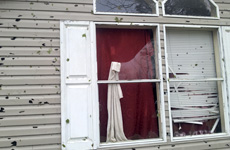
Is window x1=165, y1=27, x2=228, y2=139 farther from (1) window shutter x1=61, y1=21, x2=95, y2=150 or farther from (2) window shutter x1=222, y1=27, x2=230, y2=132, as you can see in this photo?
(1) window shutter x1=61, y1=21, x2=95, y2=150

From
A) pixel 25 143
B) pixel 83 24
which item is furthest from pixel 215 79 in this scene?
pixel 25 143

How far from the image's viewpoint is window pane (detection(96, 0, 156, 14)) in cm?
263

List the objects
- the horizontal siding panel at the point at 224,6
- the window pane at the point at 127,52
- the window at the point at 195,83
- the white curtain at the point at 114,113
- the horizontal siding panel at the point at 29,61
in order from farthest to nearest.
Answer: the horizontal siding panel at the point at 224,6 < the window at the point at 195,83 < the window pane at the point at 127,52 < the white curtain at the point at 114,113 < the horizontal siding panel at the point at 29,61

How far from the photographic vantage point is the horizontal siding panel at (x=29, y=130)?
224cm

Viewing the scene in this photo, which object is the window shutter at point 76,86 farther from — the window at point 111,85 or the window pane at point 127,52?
the window pane at point 127,52

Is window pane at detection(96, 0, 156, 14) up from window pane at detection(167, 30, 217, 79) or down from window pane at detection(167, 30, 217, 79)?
up

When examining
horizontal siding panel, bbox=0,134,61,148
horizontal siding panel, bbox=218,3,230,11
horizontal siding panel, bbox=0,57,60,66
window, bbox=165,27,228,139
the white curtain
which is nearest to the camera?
horizontal siding panel, bbox=0,134,61,148

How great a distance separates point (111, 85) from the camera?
2561 mm

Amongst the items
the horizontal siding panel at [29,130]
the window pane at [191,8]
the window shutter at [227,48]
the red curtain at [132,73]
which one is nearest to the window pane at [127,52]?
the red curtain at [132,73]

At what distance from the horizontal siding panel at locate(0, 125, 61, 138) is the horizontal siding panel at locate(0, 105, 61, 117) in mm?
170

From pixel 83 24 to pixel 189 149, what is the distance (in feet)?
7.38

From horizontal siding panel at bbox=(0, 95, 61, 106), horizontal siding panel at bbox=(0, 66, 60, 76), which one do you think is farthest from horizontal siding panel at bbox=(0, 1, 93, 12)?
horizontal siding panel at bbox=(0, 95, 61, 106)

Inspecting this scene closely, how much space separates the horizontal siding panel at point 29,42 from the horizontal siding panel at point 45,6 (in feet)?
1.38

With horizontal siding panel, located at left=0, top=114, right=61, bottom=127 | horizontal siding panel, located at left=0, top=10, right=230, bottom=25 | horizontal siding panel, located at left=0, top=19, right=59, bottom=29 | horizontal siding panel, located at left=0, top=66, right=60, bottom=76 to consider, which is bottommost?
horizontal siding panel, located at left=0, top=114, right=61, bottom=127
